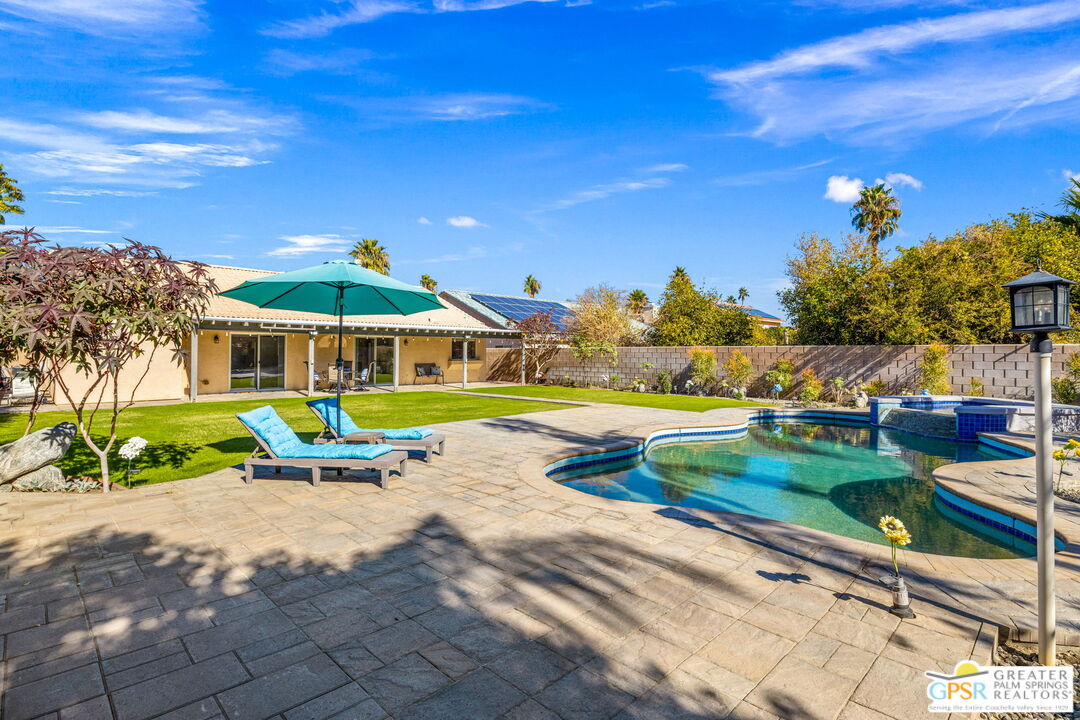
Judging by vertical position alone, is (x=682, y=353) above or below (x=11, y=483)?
above

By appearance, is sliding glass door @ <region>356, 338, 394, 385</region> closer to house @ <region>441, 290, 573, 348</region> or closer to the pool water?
house @ <region>441, 290, 573, 348</region>

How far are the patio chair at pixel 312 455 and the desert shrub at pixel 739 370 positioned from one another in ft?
48.9

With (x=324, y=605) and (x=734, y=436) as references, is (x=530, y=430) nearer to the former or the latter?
(x=734, y=436)

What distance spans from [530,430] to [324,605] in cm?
768

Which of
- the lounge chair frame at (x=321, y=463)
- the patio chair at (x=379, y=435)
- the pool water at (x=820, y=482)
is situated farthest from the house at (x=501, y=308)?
the lounge chair frame at (x=321, y=463)

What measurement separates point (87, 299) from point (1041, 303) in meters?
7.34

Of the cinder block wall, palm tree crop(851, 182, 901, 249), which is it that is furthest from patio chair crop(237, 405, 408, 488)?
palm tree crop(851, 182, 901, 249)

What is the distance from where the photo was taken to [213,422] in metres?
11.6

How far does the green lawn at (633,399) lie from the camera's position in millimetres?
15959

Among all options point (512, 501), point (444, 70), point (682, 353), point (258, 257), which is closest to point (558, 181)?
point (444, 70)

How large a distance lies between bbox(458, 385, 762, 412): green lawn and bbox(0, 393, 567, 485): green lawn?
7.43 ft

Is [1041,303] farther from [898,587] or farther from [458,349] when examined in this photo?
[458,349]

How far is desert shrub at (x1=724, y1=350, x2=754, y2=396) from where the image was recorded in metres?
18.5

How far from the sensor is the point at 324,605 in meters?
3.32
